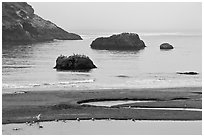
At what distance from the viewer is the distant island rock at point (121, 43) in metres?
131

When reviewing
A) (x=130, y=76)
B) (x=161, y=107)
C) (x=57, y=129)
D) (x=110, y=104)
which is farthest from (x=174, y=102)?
(x=130, y=76)

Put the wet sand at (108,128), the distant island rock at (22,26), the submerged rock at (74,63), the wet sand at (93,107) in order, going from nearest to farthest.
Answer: the wet sand at (108,128), the wet sand at (93,107), the submerged rock at (74,63), the distant island rock at (22,26)

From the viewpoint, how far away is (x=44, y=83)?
4800 cm

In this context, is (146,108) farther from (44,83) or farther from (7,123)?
(44,83)

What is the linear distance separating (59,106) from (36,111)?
226cm

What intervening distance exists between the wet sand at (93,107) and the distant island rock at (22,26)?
113 metres

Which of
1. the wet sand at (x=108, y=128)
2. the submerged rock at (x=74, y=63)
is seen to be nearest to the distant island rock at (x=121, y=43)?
the submerged rock at (x=74, y=63)

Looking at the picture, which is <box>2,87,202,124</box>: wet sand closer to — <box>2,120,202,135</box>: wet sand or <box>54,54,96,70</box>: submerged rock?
<box>2,120,202,135</box>: wet sand

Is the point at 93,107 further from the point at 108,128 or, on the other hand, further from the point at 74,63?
the point at 74,63

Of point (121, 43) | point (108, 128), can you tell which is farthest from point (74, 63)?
point (121, 43)

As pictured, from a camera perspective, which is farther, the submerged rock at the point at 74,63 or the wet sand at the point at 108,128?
the submerged rock at the point at 74,63

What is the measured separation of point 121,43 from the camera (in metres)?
132

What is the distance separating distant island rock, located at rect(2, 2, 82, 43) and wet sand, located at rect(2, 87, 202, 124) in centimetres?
11278

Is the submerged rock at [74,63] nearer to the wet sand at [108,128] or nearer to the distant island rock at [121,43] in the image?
the wet sand at [108,128]
